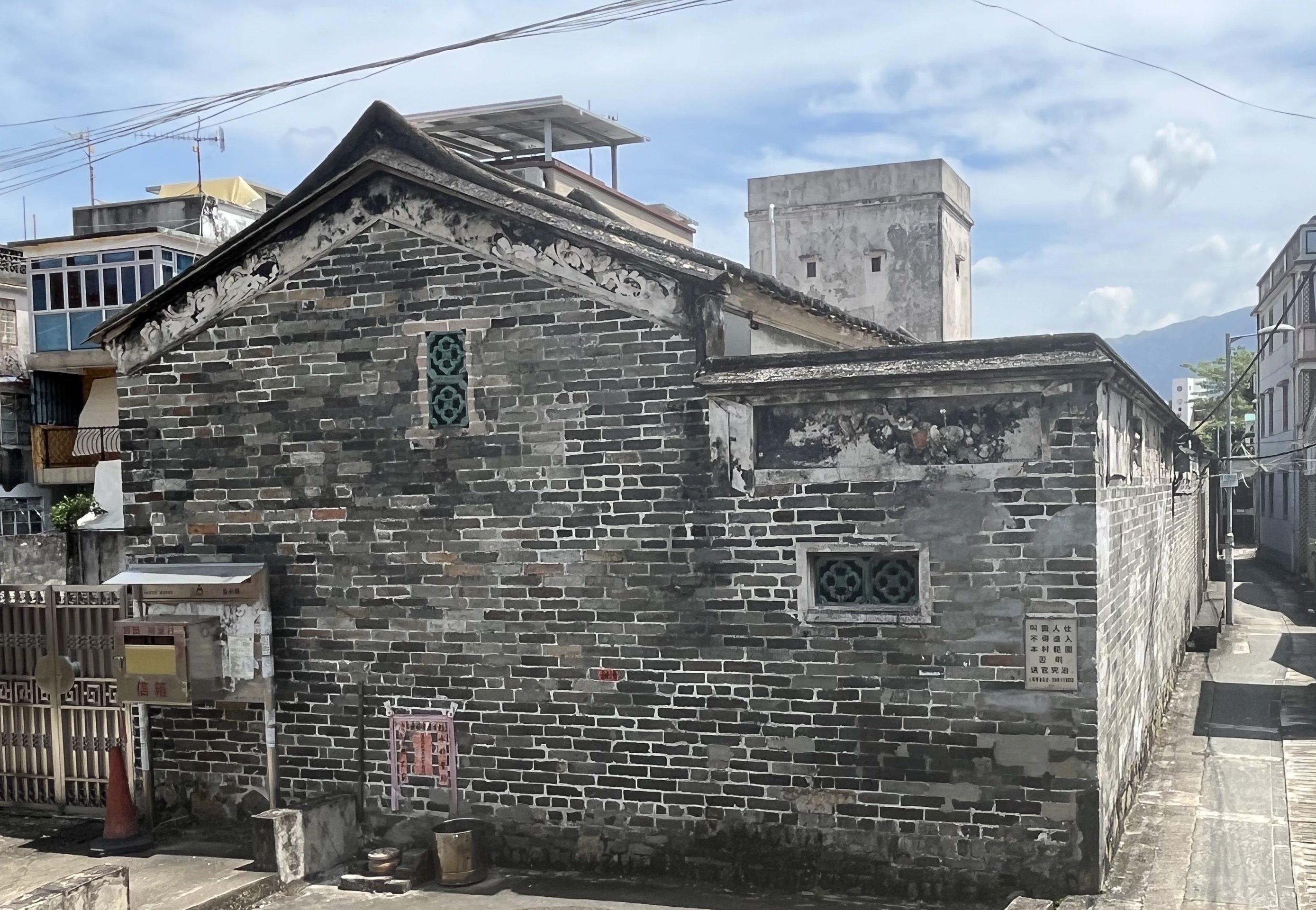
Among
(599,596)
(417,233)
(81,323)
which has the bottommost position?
(599,596)

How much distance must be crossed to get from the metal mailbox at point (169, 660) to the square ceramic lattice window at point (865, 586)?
4.95 metres

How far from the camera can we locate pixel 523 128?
2239cm

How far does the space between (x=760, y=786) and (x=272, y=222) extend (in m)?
6.02

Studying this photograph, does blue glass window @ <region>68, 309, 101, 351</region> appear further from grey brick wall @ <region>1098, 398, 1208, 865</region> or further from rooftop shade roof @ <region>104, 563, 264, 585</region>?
grey brick wall @ <region>1098, 398, 1208, 865</region>

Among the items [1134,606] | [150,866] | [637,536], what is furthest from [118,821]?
[1134,606]

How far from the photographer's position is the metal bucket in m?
9.30

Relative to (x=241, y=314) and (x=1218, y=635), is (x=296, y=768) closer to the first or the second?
(x=241, y=314)

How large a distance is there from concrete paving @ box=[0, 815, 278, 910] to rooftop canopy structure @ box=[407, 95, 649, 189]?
12.9 meters

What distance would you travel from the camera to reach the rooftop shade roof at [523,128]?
70.4 feet

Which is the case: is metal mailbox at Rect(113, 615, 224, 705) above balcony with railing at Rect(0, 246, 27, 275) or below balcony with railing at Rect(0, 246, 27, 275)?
below

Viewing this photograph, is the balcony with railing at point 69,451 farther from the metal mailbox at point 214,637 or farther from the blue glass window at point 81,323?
the metal mailbox at point 214,637


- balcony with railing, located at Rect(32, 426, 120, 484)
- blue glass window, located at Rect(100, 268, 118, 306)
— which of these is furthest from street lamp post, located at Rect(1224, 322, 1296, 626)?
balcony with railing, located at Rect(32, 426, 120, 484)

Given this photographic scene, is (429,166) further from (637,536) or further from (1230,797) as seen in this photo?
(1230,797)

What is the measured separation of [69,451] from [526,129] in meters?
12.2
